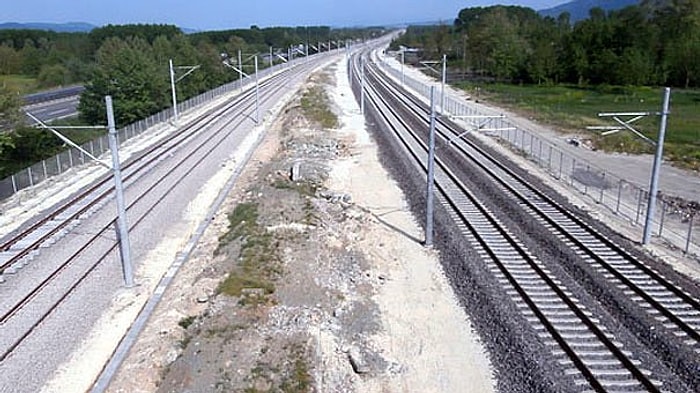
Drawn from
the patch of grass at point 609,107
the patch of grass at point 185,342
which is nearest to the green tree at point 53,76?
the patch of grass at point 609,107

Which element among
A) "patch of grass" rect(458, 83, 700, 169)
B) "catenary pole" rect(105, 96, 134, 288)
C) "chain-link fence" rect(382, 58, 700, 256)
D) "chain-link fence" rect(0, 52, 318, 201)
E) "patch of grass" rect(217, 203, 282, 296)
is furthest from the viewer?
"patch of grass" rect(458, 83, 700, 169)

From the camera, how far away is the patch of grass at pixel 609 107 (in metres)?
48.2

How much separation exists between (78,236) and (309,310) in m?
12.6

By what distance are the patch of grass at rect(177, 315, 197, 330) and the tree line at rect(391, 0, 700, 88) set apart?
3834 inches

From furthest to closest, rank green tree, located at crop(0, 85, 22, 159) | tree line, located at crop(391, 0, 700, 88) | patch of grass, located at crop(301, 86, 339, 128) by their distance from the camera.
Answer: tree line, located at crop(391, 0, 700, 88)
patch of grass, located at crop(301, 86, 339, 128)
green tree, located at crop(0, 85, 22, 159)

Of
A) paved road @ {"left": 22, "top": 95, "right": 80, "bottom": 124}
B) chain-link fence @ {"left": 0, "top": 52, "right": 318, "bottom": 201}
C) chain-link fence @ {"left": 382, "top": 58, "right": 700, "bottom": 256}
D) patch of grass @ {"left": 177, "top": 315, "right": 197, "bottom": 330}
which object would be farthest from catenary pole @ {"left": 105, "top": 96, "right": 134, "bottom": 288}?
paved road @ {"left": 22, "top": 95, "right": 80, "bottom": 124}

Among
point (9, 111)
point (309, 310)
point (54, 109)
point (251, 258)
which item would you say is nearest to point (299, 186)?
point (251, 258)

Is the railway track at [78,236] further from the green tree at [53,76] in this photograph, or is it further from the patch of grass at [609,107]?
the green tree at [53,76]

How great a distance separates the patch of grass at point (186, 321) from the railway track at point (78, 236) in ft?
13.6

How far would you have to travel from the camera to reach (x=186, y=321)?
59.3 ft

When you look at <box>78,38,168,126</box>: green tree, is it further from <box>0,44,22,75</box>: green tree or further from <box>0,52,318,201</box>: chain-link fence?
<box>0,44,22,75</box>: green tree

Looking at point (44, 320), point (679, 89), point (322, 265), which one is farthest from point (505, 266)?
point (679, 89)

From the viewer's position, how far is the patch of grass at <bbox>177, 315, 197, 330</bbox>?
17.8 metres

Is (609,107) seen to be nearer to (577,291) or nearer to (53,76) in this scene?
(577,291)
